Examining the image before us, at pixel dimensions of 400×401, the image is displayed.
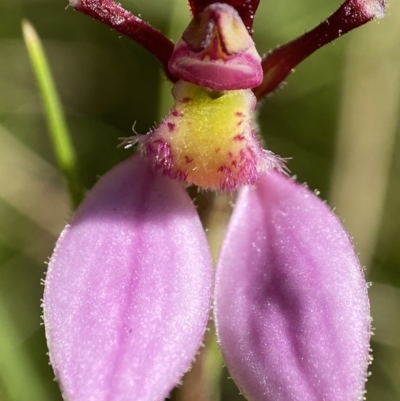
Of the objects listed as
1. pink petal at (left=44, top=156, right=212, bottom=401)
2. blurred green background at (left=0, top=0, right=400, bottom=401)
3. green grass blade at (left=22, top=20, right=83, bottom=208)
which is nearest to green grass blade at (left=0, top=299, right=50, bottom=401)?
blurred green background at (left=0, top=0, right=400, bottom=401)

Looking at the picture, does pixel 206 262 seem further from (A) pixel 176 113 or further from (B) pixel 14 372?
(B) pixel 14 372

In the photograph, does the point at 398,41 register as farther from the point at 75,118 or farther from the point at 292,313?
the point at 292,313

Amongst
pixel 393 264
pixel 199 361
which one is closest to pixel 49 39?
pixel 393 264

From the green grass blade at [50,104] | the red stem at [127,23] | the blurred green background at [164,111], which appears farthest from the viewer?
the blurred green background at [164,111]

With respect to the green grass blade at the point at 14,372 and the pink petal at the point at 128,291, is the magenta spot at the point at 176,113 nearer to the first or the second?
the pink petal at the point at 128,291

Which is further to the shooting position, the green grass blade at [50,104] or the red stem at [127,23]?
the green grass blade at [50,104]

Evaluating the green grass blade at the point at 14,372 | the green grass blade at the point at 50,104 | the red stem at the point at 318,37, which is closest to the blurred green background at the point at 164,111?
the green grass blade at the point at 14,372

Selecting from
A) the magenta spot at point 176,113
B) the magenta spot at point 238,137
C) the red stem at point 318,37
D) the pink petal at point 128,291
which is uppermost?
the red stem at point 318,37

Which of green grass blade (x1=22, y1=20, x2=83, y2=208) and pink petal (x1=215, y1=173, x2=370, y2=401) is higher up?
green grass blade (x1=22, y1=20, x2=83, y2=208)

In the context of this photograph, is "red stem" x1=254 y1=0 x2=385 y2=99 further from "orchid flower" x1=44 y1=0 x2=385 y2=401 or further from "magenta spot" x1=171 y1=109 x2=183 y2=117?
"magenta spot" x1=171 y1=109 x2=183 y2=117
